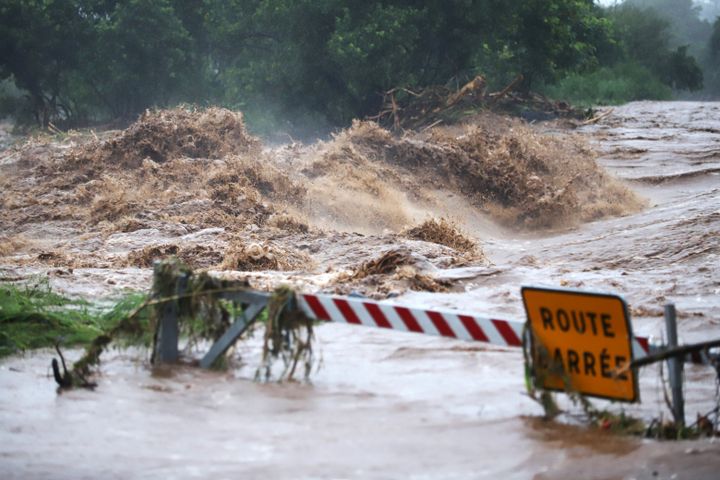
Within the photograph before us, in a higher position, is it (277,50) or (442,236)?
(277,50)

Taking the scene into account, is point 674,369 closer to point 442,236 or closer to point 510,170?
point 442,236

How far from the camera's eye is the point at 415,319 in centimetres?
587

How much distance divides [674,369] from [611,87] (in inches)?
1697

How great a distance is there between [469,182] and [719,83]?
62.3 metres

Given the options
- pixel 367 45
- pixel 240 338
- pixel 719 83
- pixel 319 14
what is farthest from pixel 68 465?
pixel 719 83

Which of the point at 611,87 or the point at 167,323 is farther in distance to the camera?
the point at 611,87

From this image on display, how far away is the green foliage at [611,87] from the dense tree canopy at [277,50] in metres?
1.72

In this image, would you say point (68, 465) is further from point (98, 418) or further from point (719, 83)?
point (719, 83)

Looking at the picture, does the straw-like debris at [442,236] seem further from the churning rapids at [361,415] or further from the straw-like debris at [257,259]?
the churning rapids at [361,415]

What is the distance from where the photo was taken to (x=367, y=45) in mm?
30984

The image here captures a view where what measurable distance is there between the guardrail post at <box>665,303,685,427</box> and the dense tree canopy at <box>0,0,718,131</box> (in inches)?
1038

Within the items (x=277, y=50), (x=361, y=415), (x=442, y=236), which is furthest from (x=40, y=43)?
(x=361, y=415)

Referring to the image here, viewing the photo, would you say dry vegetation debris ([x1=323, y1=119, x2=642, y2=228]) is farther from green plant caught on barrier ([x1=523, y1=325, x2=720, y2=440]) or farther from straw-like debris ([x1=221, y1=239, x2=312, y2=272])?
green plant caught on barrier ([x1=523, y1=325, x2=720, y2=440])

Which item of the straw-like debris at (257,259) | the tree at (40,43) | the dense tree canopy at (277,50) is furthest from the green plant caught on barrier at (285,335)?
the tree at (40,43)
